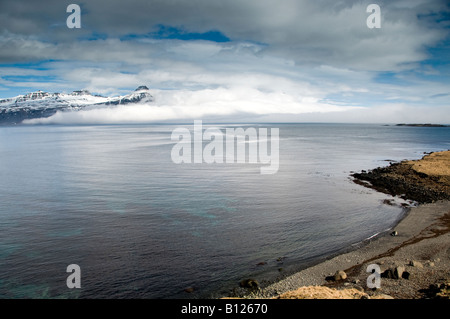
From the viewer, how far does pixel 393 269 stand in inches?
588

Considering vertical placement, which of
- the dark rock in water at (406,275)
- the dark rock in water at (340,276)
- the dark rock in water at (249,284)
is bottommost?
the dark rock in water at (249,284)

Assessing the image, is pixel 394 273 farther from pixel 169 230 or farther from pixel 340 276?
pixel 169 230

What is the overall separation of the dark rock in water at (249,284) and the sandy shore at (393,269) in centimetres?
49

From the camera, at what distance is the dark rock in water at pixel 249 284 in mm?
14770

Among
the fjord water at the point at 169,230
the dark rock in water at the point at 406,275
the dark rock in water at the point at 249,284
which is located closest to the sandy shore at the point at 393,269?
the dark rock in water at the point at 406,275

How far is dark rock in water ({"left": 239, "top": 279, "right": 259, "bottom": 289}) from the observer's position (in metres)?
14.8

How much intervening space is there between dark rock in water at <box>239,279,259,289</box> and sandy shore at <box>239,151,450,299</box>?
0.49m

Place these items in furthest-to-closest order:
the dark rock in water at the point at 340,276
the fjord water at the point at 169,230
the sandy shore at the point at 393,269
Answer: the fjord water at the point at 169,230 → the dark rock in water at the point at 340,276 → the sandy shore at the point at 393,269

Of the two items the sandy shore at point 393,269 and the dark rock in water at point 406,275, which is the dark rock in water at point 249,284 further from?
the dark rock in water at point 406,275

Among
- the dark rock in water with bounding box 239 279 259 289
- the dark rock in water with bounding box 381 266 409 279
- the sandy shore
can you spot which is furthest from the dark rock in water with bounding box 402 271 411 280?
the dark rock in water with bounding box 239 279 259 289
